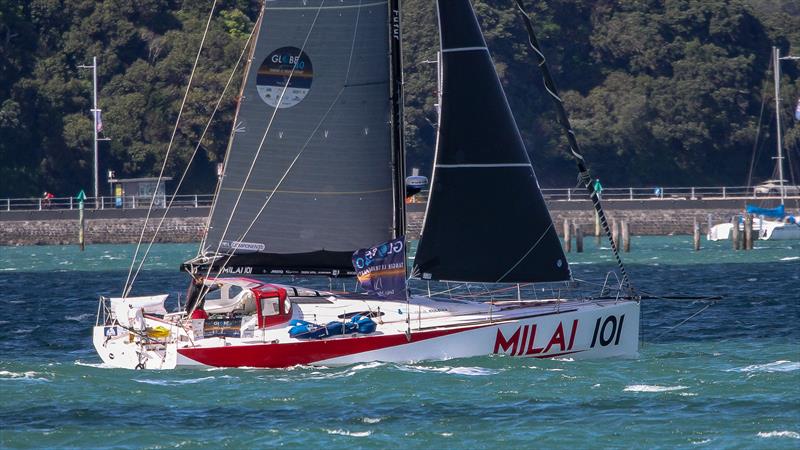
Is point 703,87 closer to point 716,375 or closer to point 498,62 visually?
point 498,62

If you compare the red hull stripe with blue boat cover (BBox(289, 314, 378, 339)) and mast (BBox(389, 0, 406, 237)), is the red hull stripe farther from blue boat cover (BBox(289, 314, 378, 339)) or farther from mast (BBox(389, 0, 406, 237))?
mast (BBox(389, 0, 406, 237))

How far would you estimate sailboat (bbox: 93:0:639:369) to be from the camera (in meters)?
25.0

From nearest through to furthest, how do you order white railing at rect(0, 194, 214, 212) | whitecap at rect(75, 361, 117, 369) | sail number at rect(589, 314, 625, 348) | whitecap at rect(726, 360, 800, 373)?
whitecap at rect(726, 360, 800, 373), sail number at rect(589, 314, 625, 348), whitecap at rect(75, 361, 117, 369), white railing at rect(0, 194, 214, 212)

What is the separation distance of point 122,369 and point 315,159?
14.7 ft

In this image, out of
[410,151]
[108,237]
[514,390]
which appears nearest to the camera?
[514,390]

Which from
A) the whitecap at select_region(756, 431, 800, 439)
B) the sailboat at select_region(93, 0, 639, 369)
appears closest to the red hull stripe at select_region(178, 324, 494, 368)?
the sailboat at select_region(93, 0, 639, 369)

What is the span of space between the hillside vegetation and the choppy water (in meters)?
56.8

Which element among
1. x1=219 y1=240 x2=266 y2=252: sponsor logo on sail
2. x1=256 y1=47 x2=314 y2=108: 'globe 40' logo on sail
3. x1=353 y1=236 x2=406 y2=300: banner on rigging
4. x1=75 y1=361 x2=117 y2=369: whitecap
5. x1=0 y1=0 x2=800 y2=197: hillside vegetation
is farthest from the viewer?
x1=0 y1=0 x2=800 y2=197: hillside vegetation

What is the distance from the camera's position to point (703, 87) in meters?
94.3

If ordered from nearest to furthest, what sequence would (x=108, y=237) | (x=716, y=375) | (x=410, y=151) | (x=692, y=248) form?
(x=716, y=375), (x=692, y=248), (x=108, y=237), (x=410, y=151)

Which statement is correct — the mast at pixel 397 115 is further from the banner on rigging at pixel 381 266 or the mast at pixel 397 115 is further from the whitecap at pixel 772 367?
the whitecap at pixel 772 367

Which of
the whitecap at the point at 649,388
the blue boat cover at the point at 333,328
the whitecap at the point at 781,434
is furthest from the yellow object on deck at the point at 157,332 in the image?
the whitecap at the point at 781,434

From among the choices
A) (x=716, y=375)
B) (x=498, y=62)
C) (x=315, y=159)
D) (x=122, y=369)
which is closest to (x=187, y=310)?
(x=122, y=369)

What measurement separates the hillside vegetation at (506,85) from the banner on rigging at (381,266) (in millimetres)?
59971
